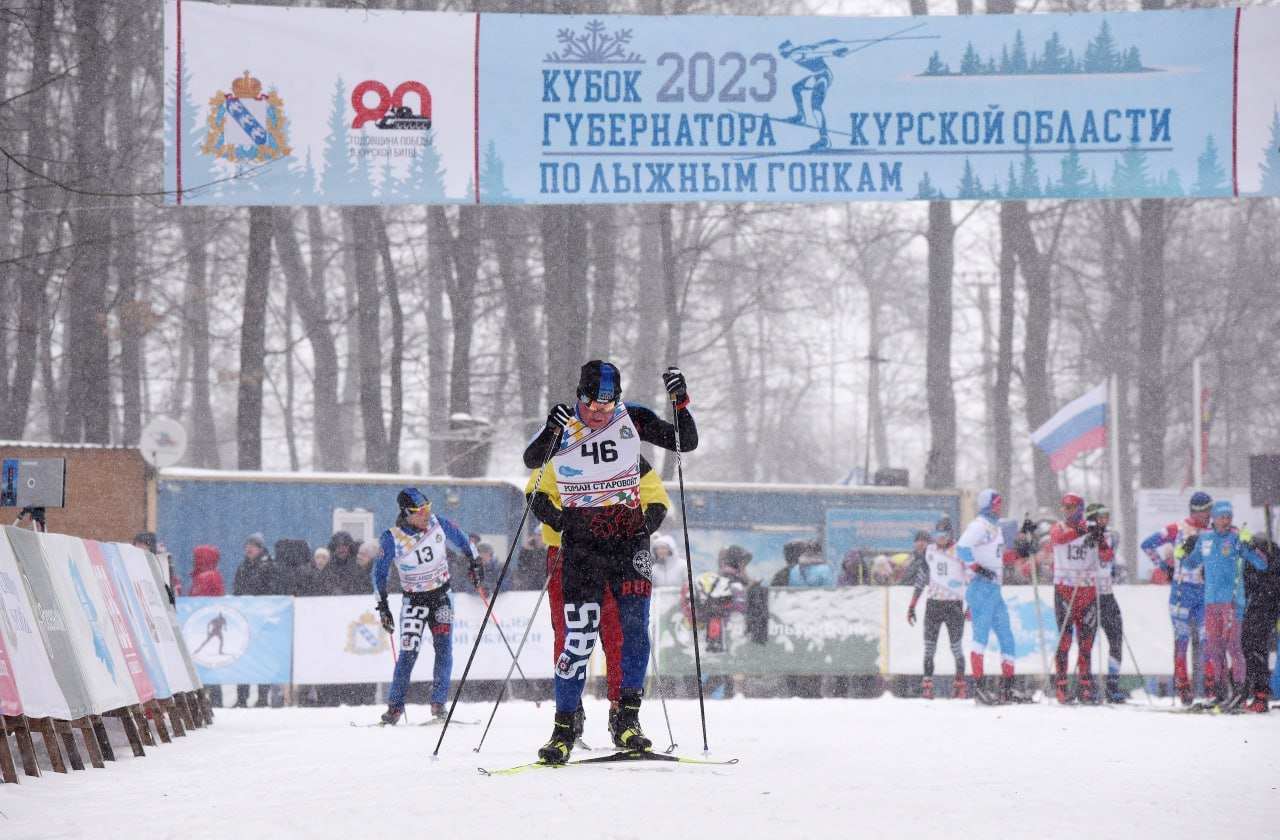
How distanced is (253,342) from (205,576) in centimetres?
1050

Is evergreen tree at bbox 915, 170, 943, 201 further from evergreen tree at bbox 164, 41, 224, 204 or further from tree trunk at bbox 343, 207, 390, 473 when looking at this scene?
tree trunk at bbox 343, 207, 390, 473

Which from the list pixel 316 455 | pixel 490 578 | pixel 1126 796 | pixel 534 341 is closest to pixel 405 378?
pixel 316 455

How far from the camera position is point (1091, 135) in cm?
1452

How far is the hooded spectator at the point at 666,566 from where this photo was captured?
701 inches

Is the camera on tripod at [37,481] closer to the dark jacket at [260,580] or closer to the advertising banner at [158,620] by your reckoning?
the advertising banner at [158,620]

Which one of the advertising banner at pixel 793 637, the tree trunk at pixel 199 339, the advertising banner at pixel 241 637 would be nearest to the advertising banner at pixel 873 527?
the advertising banner at pixel 793 637

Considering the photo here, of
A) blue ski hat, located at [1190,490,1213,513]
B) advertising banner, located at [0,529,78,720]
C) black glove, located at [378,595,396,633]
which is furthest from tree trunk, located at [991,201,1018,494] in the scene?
advertising banner, located at [0,529,78,720]

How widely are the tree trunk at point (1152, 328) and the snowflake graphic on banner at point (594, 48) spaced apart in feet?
64.4

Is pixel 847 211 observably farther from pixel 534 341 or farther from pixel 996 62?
pixel 996 62

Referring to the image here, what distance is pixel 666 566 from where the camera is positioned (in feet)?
59.4

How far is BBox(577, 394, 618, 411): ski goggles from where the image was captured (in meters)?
8.14

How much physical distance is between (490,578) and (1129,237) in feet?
71.5

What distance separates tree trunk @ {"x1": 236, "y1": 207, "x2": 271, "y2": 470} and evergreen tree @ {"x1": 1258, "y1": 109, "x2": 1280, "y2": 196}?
647 inches

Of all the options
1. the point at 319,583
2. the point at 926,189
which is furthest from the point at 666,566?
the point at 926,189
